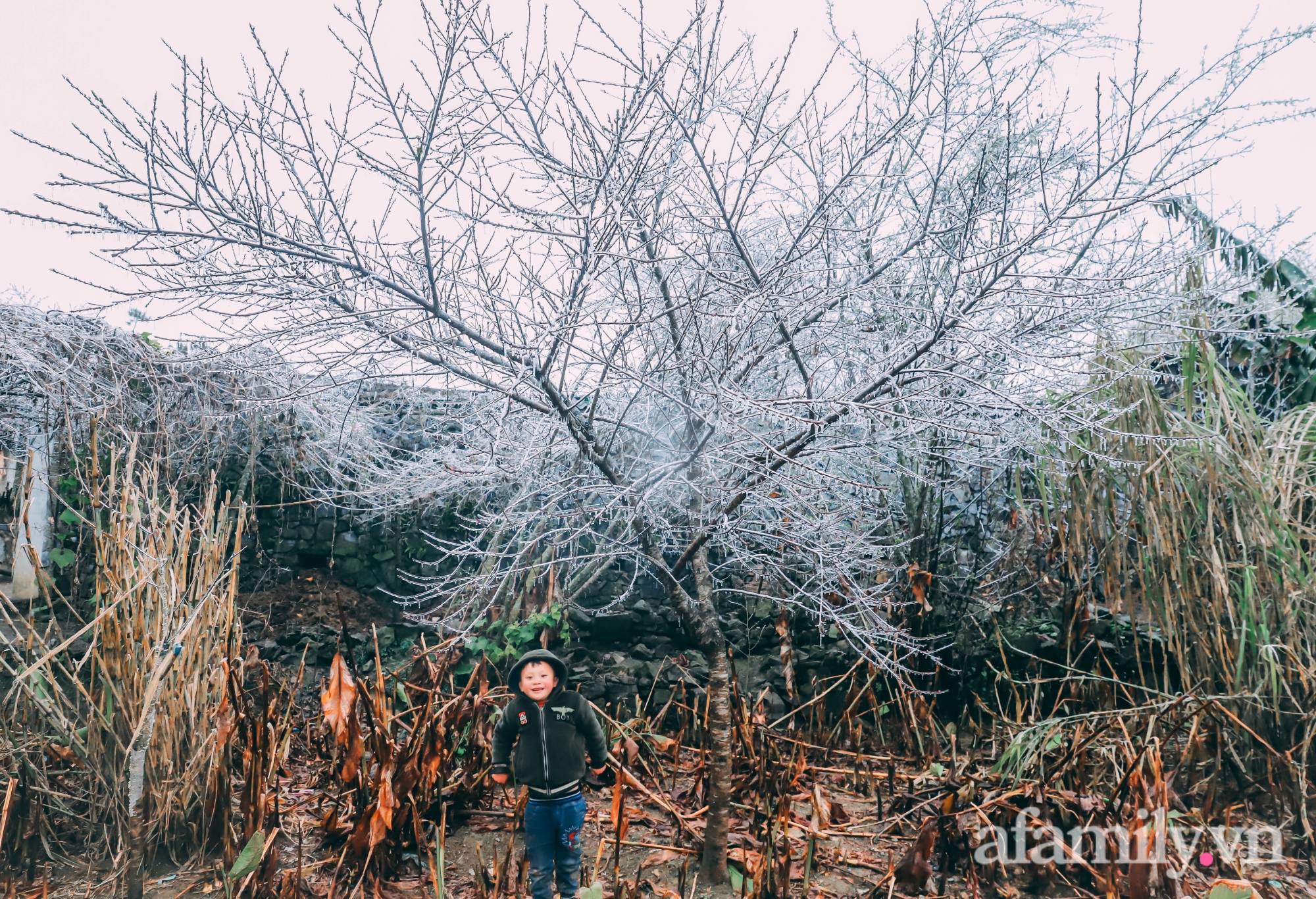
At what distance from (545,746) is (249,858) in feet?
3.37

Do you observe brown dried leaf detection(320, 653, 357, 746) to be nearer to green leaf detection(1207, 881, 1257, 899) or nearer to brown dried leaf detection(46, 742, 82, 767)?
brown dried leaf detection(46, 742, 82, 767)

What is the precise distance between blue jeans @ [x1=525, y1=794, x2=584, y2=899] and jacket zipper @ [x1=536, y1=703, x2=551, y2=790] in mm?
69

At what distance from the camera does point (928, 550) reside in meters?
4.52

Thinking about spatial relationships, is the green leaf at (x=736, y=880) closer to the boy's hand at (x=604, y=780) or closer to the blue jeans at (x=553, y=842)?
the blue jeans at (x=553, y=842)

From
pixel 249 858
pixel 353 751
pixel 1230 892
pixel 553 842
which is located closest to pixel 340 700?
pixel 353 751

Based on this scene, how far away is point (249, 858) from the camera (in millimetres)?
2289

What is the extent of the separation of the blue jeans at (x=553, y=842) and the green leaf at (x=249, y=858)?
88cm

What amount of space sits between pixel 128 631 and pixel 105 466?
4.04 meters

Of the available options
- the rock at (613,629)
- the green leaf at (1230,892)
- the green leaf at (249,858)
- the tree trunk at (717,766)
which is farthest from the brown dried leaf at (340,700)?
the green leaf at (1230,892)

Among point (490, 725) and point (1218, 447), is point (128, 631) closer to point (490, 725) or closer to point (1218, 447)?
point (490, 725)

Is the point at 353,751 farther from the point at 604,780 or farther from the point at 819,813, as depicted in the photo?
the point at 819,813

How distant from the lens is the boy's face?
2.38m

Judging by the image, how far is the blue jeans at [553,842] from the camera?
2.28m

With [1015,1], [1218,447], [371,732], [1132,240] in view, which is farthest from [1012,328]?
[371,732]
